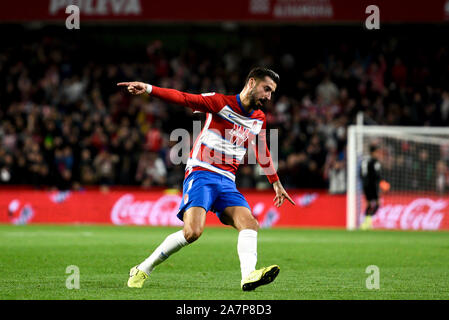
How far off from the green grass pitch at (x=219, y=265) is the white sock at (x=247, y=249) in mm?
270

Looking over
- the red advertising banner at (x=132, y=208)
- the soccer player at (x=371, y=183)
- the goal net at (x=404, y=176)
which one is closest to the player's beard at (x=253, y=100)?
the soccer player at (x=371, y=183)

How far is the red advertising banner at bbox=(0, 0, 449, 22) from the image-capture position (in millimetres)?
21109

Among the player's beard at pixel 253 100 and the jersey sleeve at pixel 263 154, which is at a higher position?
the player's beard at pixel 253 100

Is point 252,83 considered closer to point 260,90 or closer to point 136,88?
point 260,90

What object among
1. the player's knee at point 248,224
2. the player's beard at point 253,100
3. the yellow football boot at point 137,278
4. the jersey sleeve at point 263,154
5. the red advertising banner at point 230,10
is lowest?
the yellow football boot at point 137,278

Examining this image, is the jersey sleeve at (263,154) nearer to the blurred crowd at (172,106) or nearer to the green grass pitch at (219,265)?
the green grass pitch at (219,265)

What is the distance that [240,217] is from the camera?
7.32 m

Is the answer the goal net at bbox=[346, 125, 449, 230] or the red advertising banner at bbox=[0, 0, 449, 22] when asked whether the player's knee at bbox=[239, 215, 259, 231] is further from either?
the red advertising banner at bbox=[0, 0, 449, 22]

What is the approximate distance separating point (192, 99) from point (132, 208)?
1311 cm

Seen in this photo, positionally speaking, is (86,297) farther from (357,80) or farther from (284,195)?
(357,80)

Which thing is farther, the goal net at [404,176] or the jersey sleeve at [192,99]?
the goal net at [404,176]

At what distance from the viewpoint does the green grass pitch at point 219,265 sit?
22.8ft

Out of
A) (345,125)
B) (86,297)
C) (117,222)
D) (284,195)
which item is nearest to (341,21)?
(345,125)
